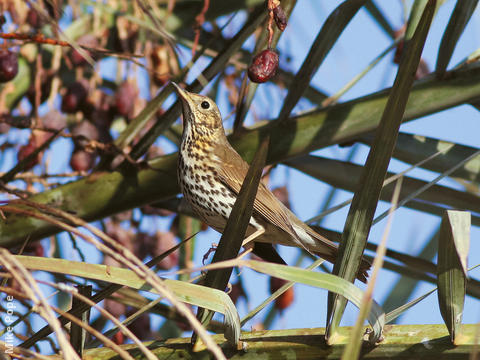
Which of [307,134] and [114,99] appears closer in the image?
[307,134]

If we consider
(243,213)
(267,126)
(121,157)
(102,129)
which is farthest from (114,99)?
(243,213)

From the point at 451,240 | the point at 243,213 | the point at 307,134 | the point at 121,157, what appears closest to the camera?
the point at 451,240

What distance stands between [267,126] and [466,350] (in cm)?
117

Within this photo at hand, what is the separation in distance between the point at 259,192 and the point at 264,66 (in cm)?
89

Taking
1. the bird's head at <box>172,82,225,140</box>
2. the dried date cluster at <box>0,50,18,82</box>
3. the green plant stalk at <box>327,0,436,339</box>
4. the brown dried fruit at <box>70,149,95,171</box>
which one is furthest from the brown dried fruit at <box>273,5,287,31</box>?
the bird's head at <box>172,82,225,140</box>

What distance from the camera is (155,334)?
2.92m

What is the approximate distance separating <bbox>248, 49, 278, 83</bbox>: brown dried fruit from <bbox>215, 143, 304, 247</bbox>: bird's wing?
0.72m

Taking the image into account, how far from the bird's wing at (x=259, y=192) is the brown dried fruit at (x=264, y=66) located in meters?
0.72

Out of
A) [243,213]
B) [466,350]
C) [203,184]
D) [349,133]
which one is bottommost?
[466,350]

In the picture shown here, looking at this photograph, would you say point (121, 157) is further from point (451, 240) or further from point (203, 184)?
point (451, 240)

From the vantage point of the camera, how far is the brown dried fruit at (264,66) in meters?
1.76

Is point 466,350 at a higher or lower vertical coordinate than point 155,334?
lower

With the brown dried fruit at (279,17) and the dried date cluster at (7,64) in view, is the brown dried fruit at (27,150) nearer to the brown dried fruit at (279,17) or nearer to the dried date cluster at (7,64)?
the dried date cluster at (7,64)

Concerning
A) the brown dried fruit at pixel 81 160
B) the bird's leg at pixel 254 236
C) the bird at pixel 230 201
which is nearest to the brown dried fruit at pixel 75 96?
the brown dried fruit at pixel 81 160
